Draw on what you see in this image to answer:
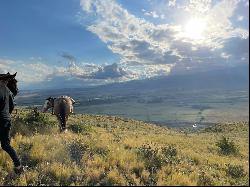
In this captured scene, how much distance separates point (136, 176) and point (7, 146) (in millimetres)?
3963

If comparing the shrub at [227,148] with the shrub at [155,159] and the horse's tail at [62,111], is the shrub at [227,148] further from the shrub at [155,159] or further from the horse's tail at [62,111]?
the horse's tail at [62,111]

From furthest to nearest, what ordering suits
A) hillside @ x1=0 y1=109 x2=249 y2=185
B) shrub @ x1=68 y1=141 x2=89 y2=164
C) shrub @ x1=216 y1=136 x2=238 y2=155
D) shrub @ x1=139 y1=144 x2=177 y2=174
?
shrub @ x1=216 y1=136 x2=238 y2=155, shrub @ x1=68 y1=141 x2=89 y2=164, shrub @ x1=139 y1=144 x2=177 y2=174, hillside @ x1=0 y1=109 x2=249 y2=185

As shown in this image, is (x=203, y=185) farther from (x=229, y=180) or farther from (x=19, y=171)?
(x=19, y=171)

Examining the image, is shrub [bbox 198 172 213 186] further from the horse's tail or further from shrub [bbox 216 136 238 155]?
shrub [bbox 216 136 238 155]

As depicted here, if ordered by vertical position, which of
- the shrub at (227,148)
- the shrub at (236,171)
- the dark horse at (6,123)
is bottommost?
the shrub at (227,148)

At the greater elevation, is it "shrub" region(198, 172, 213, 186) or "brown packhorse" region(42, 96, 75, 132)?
"brown packhorse" region(42, 96, 75, 132)

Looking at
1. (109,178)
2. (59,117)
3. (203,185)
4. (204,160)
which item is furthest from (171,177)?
(59,117)

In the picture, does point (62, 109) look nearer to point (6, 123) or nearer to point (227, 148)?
point (6, 123)

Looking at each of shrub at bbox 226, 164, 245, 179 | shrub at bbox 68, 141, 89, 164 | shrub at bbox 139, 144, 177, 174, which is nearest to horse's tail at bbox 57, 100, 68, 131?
shrub at bbox 68, 141, 89, 164

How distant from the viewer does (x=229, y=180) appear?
1207cm

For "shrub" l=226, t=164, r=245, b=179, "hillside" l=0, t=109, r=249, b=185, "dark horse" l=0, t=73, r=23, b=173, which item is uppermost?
"dark horse" l=0, t=73, r=23, b=173

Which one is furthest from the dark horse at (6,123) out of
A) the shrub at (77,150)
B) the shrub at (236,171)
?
the shrub at (236,171)

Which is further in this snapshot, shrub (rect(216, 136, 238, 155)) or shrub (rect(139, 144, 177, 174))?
shrub (rect(216, 136, 238, 155))

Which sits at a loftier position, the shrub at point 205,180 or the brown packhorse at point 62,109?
the brown packhorse at point 62,109
